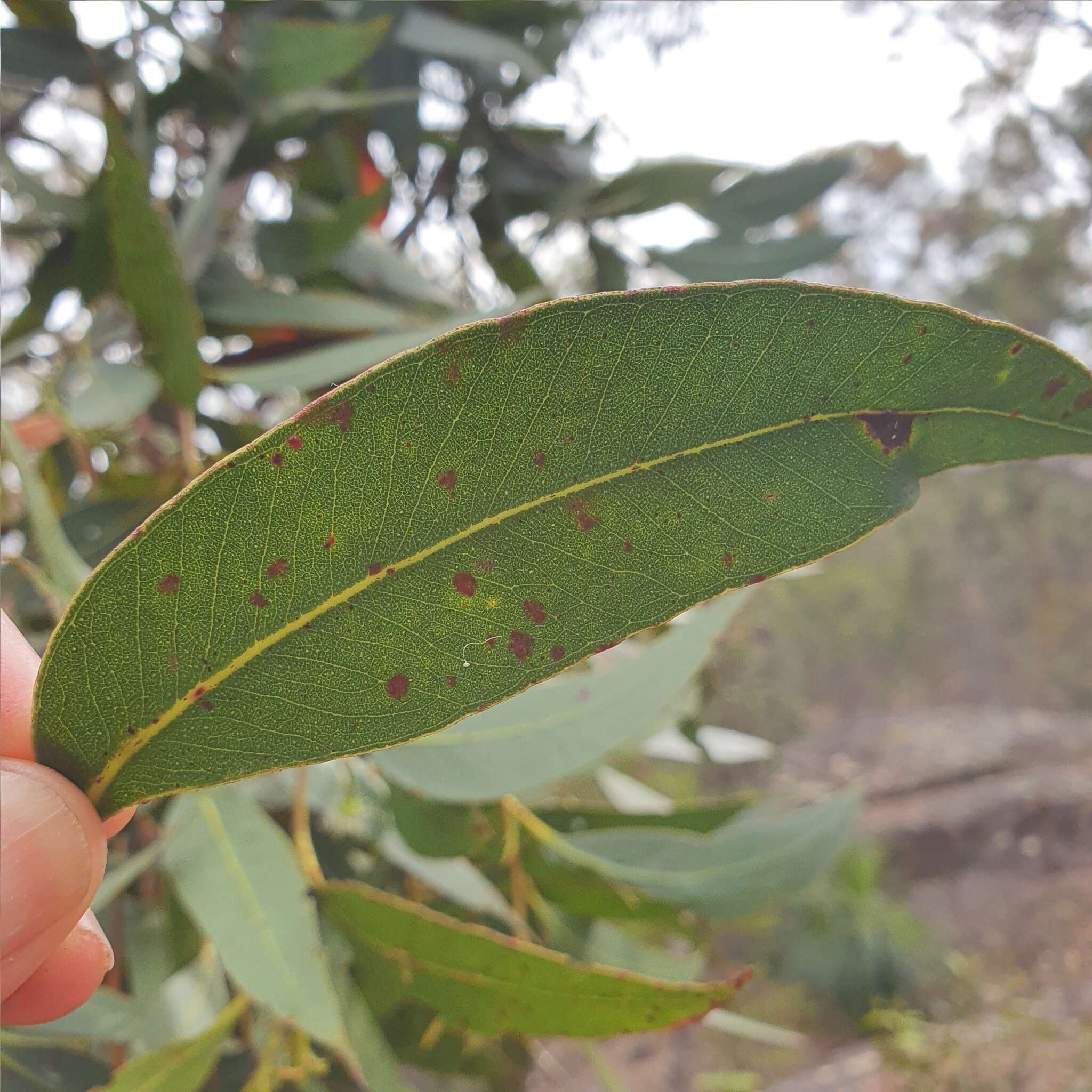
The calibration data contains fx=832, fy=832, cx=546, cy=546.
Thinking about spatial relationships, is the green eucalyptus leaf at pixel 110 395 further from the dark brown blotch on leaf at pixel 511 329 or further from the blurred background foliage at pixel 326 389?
the dark brown blotch on leaf at pixel 511 329

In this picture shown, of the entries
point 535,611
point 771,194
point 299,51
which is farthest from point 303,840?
point 771,194

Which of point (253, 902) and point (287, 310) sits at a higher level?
point (287, 310)

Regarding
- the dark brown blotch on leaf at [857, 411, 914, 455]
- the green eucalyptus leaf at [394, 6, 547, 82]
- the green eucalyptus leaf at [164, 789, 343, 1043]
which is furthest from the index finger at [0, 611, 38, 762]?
the green eucalyptus leaf at [394, 6, 547, 82]

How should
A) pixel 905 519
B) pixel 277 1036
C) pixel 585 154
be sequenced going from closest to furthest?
pixel 277 1036 < pixel 585 154 < pixel 905 519

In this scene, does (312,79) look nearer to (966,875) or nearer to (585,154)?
(585,154)

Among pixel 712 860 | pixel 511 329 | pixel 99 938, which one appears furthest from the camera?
pixel 712 860

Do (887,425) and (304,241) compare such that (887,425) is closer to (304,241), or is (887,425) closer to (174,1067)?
(174,1067)

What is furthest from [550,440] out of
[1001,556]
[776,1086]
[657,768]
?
[1001,556]
